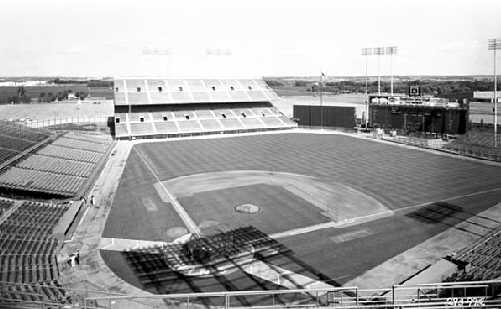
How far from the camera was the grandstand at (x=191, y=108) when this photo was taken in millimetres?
75250

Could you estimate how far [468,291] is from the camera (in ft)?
55.7

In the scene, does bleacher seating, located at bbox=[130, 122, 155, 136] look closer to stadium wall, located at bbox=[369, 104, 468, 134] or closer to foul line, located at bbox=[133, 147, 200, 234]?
foul line, located at bbox=[133, 147, 200, 234]

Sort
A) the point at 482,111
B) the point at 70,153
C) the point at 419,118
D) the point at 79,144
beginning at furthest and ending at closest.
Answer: the point at 482,111 → the point at 419,118 → the point at 79,144 → the point at 70,153

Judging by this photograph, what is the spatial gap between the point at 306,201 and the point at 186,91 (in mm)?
57949

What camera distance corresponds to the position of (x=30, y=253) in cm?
2386

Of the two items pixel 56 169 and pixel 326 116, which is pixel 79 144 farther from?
pixel 326 116

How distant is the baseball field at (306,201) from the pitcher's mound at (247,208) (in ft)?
1.53

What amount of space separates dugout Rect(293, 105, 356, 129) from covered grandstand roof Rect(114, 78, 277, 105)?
8836 millimetres

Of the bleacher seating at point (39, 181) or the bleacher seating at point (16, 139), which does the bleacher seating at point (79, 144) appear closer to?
the bleacher seating at point (16, 139)

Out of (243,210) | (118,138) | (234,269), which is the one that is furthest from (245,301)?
(118,138)

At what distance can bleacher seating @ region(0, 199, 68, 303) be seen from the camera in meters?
18.5

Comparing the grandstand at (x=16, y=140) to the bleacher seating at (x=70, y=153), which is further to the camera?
the bleacher seating at (x=70, y=153)

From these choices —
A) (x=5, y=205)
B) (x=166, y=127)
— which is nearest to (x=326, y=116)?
(x=166, y=127)

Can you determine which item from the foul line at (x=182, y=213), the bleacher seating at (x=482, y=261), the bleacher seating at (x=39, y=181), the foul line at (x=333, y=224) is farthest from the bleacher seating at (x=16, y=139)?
the bleacher seating at (x=482, y=261)
